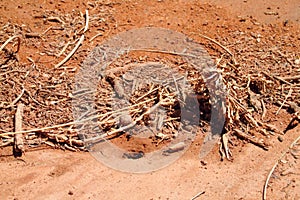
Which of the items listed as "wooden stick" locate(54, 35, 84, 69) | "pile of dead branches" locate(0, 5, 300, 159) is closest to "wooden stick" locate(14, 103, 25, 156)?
"pile of dead branches" locate(0, 5, 300, 159)

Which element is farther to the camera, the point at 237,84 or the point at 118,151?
the point at 237,84

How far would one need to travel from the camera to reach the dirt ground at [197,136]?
2.79m

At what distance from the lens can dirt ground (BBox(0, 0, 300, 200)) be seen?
2789mm

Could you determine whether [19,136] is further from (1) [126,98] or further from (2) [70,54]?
(2) [70,54]

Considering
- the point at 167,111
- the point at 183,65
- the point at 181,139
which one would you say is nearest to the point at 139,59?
the point at 183,65

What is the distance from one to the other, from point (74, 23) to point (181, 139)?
1.43 metres

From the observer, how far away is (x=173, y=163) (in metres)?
2.95

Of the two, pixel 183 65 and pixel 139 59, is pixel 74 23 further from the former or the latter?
pixel 183 65

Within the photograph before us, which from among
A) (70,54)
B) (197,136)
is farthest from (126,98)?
(70,54)

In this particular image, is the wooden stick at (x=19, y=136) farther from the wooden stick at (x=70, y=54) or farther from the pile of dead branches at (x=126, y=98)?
the wooden stick at (x=70, y=54)

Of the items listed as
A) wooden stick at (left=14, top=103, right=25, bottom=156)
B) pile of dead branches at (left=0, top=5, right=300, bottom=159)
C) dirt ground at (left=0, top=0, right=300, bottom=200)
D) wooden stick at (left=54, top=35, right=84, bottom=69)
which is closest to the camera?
dirt ground at (left=0, top=0, right=300, bottom=200)

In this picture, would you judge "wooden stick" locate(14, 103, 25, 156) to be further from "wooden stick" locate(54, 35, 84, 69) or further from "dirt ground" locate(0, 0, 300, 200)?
"wooden stick" locate(54, 35, 84, 69)

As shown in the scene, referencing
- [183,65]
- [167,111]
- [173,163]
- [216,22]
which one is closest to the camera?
[173,163]

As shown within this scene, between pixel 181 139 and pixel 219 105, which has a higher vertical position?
pixel 219 105
